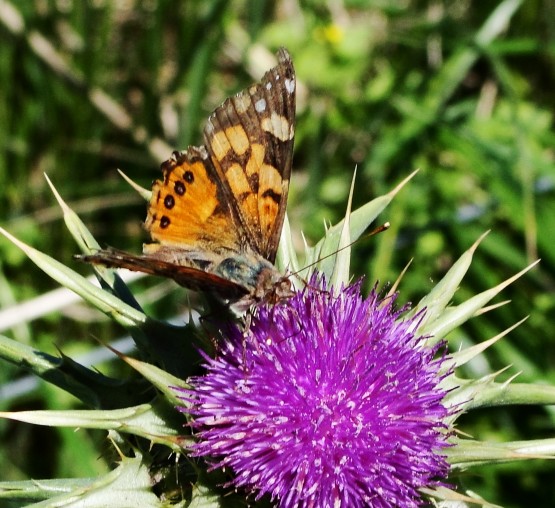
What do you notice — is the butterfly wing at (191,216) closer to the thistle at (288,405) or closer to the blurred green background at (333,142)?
the thistle at (288,405)

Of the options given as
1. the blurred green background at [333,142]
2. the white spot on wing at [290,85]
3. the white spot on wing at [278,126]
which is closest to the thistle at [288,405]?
the white spot on wing at [278,126]

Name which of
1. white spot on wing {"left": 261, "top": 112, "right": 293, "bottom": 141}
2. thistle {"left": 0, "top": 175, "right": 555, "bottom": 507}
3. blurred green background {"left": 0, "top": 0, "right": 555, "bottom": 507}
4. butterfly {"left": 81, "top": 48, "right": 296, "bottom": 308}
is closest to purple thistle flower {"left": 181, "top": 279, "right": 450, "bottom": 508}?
thistle {"left": 0, "top": 175, "right": 555, "bottom": 507}

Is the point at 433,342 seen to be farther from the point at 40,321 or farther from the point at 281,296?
the point at 40,321

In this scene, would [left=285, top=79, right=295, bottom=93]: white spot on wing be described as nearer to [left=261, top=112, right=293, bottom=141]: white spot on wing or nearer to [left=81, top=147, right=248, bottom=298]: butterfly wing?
[left=261, top=112, right=293, bottom=141]: white spot on wing

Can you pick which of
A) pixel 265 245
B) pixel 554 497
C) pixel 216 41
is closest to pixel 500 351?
pixel 554 497

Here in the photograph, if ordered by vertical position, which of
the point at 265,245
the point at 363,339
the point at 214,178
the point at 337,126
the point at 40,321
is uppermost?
Result: the point at 337,126

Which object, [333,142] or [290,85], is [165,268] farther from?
[333,142]
